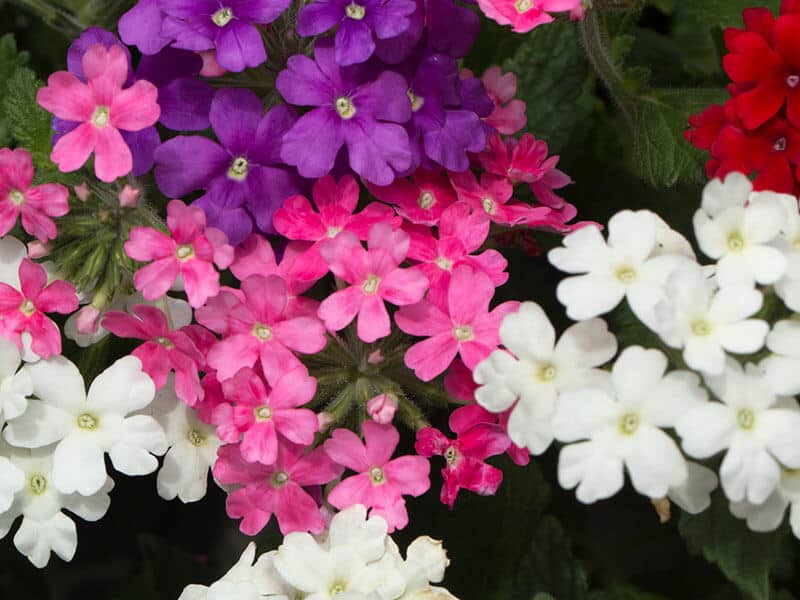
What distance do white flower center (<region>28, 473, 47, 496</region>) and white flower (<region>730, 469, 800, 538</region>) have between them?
0.65 metres

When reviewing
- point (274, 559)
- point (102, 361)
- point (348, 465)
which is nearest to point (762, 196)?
point (348, 465)

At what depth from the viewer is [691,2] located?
59.1 inches

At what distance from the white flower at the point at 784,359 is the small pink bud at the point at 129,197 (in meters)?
0.60

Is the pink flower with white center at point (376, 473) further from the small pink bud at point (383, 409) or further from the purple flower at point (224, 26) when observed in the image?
the purple flower at point (224, 26)

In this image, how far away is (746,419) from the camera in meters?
0.95

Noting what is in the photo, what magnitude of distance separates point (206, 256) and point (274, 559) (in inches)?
11.7

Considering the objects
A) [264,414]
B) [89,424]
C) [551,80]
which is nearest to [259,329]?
[264,414]

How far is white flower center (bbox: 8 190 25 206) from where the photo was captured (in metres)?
1.14

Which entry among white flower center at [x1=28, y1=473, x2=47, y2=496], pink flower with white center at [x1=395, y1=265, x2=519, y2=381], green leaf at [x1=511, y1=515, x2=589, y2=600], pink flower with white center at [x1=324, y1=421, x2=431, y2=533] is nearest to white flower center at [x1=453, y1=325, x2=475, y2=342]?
pink flower with white center at [x1=395, y1=265, x2=519, y2=381]

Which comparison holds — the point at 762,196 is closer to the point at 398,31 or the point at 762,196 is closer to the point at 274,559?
the point at 398,31

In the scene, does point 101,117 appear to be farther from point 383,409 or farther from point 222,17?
point 383,409

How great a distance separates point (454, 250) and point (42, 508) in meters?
0.48

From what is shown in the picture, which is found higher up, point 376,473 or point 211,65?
point 211,65

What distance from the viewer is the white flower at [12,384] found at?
1079mm
